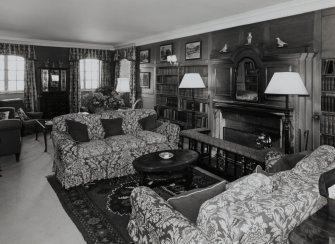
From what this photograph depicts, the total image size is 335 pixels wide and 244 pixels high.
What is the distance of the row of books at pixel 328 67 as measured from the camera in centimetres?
387

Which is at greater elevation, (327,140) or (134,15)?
(134,15)

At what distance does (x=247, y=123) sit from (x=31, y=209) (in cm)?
377

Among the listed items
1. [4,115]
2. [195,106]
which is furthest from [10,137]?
[195,106]

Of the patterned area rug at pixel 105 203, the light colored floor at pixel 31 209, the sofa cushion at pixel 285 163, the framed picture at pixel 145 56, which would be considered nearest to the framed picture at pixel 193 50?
the framed picture at pixel 145 56

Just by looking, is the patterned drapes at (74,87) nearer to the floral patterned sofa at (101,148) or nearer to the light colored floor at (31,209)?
the light colored floor at (31,209)

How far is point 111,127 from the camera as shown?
4801 millimetres

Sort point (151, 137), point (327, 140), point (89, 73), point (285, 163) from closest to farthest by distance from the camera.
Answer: point (285, 163)
point (327, 140)
point (151, 137)
point (89, 73)

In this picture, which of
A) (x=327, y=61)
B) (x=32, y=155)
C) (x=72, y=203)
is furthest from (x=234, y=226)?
(x=32, y=155)

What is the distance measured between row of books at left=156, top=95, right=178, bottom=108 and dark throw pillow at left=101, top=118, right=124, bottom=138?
7.98 feet

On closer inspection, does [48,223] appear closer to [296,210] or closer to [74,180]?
[74,180]

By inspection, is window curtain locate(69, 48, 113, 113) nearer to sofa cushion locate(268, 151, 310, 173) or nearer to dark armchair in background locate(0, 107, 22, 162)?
dark armchair in background locate(0, 107, 22, 162)

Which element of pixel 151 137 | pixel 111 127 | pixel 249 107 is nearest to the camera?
pixel 151 137

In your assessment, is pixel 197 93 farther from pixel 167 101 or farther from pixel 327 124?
pixel 327 124

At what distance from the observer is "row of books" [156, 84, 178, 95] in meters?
7.08
